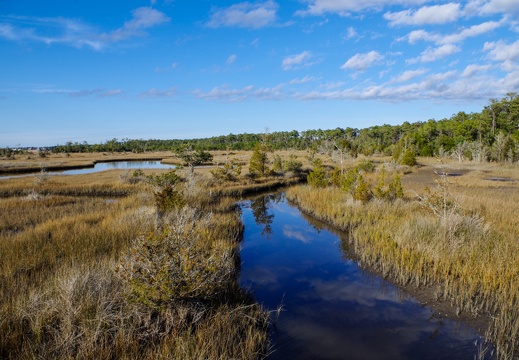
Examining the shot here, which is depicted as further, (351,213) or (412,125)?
(412,125)

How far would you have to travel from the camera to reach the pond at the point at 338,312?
586cm

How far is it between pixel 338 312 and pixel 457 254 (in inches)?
170

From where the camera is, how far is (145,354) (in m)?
4.71

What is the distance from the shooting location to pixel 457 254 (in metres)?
8.84

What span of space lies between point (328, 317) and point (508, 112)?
276 ft

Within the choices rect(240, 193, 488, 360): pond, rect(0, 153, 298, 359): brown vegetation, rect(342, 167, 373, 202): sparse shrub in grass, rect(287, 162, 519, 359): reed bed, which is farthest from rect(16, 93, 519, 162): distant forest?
rect(0, 153, 298, 359): brown vegetation

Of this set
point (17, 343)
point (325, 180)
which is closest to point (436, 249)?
point (17, 343)

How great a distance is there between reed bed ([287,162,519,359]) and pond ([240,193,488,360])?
0.54 m

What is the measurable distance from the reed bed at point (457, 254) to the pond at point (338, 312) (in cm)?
54

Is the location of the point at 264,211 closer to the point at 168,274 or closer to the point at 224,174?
the point at 224,174

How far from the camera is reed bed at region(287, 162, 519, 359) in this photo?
22.4 ft

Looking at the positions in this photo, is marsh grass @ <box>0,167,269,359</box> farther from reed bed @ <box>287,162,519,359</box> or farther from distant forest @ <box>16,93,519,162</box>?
distant forest @ <box>16,93,519,162</box>

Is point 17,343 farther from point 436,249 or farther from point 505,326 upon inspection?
point 436,249

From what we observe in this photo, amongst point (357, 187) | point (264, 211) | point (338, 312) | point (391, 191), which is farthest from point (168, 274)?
point (391, 191)
